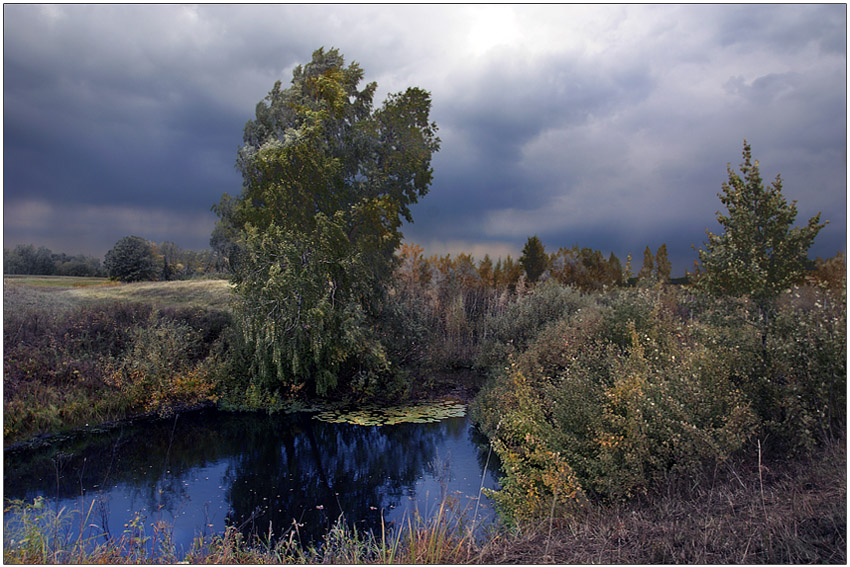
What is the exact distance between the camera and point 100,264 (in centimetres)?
2969

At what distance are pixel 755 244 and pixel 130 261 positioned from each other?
3124 centimetres

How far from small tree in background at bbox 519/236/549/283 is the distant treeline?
687 inches

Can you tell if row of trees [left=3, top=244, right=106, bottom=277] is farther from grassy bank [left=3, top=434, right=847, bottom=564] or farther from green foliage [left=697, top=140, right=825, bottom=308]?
green foliage [left=697, top=140, right=825, bottom=308]

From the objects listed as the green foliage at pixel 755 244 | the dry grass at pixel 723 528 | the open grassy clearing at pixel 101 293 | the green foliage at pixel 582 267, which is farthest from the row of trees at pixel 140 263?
the dry grass at pixel 723 528

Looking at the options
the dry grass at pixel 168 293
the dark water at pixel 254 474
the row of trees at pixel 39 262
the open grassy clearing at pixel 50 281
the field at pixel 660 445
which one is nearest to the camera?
the field at pixel 660 445

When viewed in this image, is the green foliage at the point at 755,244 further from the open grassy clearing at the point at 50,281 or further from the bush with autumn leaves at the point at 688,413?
the open grassy clearing at the point at 50,281

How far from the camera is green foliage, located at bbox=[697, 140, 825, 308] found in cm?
1030

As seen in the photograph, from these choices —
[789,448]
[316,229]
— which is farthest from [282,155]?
[789,448]

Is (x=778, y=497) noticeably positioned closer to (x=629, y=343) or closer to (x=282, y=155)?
(x=629, y=343)

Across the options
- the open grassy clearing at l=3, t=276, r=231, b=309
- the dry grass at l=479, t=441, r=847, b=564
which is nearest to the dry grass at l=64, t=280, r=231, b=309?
the open grassy clearing at l=3, t=276, r=231, b=309

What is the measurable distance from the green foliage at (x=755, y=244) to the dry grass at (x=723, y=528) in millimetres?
5215

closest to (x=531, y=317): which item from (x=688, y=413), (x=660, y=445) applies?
(x=660, y=445)

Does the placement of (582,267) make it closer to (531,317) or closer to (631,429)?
(531,317)

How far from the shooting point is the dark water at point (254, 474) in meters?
8.08
